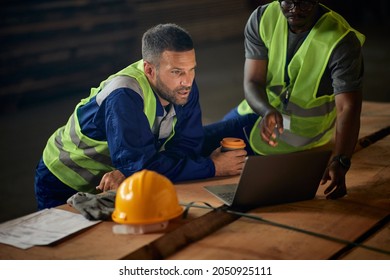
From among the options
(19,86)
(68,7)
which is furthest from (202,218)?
(68,7)

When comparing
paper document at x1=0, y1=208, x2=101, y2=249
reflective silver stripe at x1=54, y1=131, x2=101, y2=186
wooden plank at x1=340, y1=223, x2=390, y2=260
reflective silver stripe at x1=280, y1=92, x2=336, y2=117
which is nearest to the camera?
wooden plank at x1=340, y1=223, x2=390, y2=260

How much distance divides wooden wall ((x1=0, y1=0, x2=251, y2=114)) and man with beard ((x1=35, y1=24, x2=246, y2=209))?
16.3 ft

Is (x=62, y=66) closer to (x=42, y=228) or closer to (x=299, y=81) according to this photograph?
(x=299, y=81)

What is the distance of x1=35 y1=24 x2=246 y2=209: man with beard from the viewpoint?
3.29 metres

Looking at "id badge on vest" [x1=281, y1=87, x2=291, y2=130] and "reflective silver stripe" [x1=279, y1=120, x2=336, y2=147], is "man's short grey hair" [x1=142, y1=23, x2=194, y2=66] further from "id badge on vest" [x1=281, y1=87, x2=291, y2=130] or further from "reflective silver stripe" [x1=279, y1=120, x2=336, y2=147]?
"reflective silver stripe" [x1=279, y1=120, x2=336, y2=147]

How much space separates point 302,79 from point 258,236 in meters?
1.57

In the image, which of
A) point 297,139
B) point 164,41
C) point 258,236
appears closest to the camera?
point 258,236

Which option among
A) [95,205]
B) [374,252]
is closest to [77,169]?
[95,205]

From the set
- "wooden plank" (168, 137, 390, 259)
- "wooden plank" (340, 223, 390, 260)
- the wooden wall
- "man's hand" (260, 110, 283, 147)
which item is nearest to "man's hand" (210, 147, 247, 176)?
"man's hand" (260, 110, 283, 147)

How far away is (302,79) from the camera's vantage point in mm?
4035

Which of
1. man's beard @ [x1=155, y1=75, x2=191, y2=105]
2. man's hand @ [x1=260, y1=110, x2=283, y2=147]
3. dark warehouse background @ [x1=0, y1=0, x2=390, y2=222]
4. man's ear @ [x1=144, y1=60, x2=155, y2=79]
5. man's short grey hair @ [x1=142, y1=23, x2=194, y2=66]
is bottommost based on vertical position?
dark warehouse background @ [x1=0, y1=0, x2=390, y2=222]
